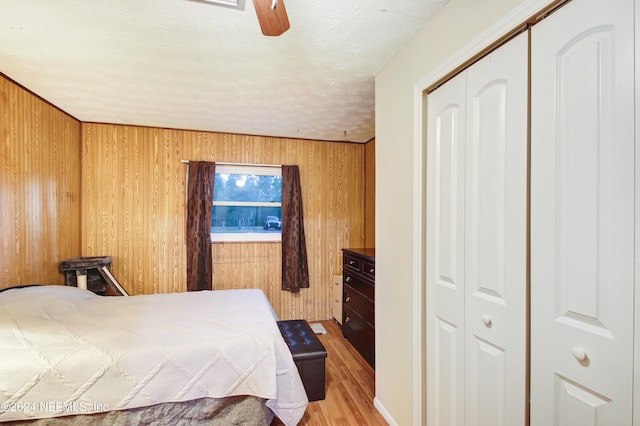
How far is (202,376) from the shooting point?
1.73 m

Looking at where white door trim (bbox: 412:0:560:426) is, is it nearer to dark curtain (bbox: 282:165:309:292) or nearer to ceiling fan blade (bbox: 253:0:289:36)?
ceiling fan blade (bbox: 253:0:289:36)

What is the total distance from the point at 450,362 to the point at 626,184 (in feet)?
3.50

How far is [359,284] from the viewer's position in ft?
10.2

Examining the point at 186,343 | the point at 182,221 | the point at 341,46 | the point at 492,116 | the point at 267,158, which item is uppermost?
the point at 341,46

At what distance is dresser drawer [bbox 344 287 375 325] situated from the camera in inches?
111

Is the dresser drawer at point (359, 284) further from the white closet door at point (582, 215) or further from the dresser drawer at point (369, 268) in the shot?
the white closet door at point (582, 215)

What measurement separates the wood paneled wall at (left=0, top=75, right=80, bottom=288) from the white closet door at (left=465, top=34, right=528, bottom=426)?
3.14 m

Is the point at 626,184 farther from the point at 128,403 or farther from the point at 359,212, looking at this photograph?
the point at 359,212

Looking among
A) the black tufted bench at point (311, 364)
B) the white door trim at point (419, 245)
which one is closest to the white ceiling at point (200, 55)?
the white door trim at point (419, 245)

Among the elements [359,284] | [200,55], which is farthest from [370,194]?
[200,55]

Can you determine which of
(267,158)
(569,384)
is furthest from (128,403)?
(267,158)

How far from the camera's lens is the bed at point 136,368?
1535 mm

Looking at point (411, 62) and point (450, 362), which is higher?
point (411, 62)

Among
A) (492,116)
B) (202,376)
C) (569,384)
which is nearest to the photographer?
(569,384)
